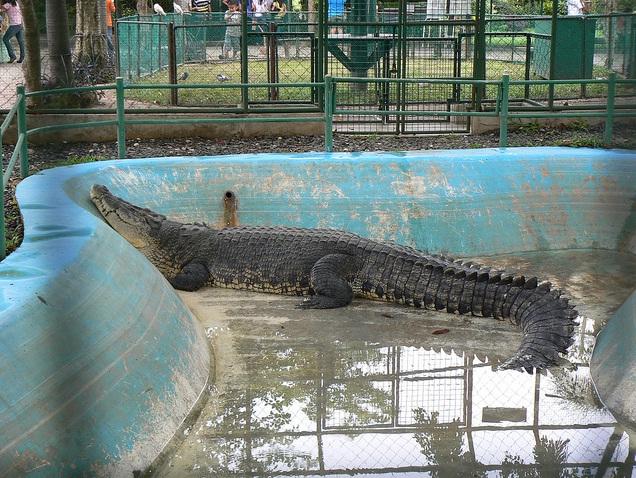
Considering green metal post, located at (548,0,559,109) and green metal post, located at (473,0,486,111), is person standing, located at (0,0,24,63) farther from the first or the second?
green metal post, located at (548,0,559,109)

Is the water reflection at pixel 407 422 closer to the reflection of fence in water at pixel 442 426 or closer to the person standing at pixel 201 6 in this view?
the reflection of fence in water at pixel 442 426

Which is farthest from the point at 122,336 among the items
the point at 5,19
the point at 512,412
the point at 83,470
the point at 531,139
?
the point at 5,19

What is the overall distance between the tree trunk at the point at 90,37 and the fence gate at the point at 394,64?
345 centimetres

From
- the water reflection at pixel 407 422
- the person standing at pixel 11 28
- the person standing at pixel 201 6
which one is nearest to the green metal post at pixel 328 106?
the water reflection at pixel 407 422

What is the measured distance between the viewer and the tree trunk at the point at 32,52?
29.2 feet

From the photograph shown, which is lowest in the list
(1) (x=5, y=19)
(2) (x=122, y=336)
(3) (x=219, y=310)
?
(3) (x=219, y=310)

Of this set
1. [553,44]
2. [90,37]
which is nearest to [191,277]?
[553,44]

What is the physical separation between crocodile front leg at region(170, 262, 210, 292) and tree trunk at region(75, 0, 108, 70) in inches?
263

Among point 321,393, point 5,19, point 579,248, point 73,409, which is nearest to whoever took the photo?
point 73,409

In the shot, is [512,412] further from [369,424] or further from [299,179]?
[299,179]

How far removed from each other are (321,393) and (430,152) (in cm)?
332

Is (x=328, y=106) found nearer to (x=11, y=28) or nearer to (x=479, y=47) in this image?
(x=479, y=47)

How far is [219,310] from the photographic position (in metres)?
5.30

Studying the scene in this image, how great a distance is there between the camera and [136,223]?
19.6 feet
